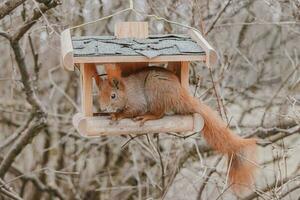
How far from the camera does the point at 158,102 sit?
2.77m

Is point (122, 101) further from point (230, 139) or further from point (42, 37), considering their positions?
point (42, 37)

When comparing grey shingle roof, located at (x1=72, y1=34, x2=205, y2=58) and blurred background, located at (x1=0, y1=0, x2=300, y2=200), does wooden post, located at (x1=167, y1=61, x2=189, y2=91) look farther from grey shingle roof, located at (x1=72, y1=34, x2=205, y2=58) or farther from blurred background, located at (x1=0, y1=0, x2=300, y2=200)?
blurred background, located at (x1=0, y1=0, x2=300, y2=200)

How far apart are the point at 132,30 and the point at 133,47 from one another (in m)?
0.22

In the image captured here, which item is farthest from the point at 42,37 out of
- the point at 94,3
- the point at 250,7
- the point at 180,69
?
the point at 180,69

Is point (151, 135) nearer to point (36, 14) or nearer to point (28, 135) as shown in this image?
point (28, 135)

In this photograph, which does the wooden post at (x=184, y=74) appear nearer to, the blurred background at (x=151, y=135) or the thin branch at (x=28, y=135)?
the blurred background at (x=151, y=135)

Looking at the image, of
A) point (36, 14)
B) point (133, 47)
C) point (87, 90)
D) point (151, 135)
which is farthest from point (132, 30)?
point (151, 135)

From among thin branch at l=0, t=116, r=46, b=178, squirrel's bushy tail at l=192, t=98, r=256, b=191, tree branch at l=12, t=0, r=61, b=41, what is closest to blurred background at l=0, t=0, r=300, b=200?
thin branch at l=0, t=116, r=46, b=178

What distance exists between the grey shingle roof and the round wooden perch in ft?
0.99

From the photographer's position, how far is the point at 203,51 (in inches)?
105

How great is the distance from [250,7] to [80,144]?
1.99 m

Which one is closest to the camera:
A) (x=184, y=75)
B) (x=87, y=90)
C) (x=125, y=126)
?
(x=125, y=126)

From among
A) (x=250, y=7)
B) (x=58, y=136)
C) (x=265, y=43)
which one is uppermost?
(x=250, y=7)

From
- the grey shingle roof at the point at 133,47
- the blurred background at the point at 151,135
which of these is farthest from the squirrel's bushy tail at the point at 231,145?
the blurred background at the point at 151,135
